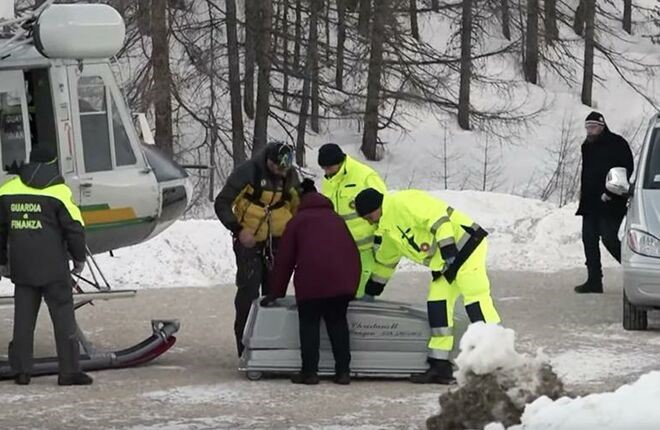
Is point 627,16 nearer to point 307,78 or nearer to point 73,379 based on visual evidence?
point 307,78

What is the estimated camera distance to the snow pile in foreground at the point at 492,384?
24.0ft

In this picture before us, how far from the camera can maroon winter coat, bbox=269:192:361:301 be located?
9898mm

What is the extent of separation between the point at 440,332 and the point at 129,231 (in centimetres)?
304

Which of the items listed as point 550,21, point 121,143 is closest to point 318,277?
point 121,143

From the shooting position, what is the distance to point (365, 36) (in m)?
34.3

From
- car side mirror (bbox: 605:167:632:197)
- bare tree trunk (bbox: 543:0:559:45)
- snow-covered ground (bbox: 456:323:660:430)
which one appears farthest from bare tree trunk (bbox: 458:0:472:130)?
snow-covered ground (bbox: 456:323:660:430)

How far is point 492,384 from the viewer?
24.4 ft

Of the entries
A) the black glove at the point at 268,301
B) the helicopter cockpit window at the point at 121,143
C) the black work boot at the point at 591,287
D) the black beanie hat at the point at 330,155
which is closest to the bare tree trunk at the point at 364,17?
the black work boot at the point at 591,287

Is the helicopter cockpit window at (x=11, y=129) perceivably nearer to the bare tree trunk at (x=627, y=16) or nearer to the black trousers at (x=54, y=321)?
the black trousers at (x=54, y=321)

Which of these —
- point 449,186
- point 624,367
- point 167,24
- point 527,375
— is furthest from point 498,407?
point 449,186

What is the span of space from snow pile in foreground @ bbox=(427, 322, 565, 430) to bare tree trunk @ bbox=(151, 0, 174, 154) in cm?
1964

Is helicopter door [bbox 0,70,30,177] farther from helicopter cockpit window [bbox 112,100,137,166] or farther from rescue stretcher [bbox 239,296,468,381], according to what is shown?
rescue stretcher [bbox 239,296,468,381]

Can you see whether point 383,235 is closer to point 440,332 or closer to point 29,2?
point 440,332

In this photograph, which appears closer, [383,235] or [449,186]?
[383,235]
